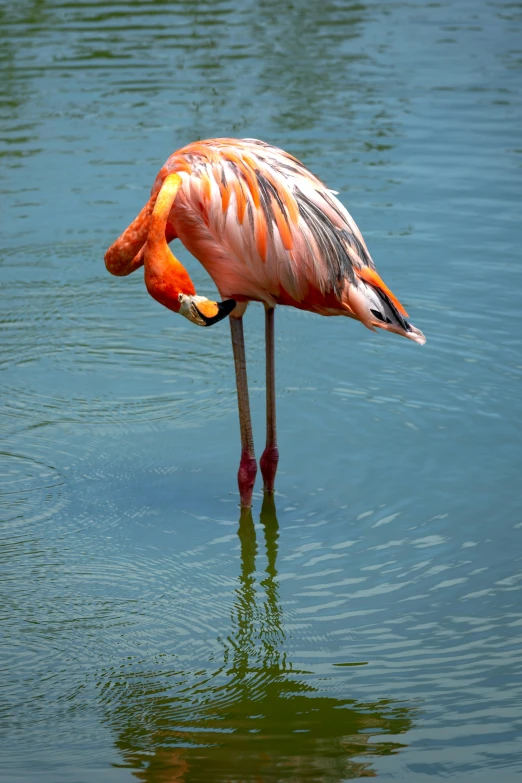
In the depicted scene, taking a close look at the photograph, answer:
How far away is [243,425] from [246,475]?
0.86ft

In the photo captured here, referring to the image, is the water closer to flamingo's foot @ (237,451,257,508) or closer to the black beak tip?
flamingo's foot @ (237,451,257,508)

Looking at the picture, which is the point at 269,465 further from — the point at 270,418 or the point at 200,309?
the point at 200,309

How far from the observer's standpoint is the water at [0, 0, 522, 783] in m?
4.23

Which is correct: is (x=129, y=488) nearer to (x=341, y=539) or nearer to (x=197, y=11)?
(x=341, y=539)

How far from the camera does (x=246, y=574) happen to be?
5363 millimetres

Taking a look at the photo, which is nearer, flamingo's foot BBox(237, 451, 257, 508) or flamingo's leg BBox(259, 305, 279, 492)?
flamingo's leg BBox(259, 305, 279, 492)

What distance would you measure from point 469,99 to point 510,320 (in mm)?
4906

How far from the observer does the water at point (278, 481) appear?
423 centimetres

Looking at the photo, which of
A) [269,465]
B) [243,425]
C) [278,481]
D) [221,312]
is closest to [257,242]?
[221,312]

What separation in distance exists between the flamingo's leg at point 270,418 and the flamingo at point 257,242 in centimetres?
15

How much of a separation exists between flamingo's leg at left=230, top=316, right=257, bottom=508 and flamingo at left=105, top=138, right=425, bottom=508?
0.57 feet

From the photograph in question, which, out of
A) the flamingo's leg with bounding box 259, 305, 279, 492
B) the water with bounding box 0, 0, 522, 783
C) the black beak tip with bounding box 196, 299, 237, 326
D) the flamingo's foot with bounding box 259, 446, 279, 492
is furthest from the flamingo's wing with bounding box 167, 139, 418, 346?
the water with bounding box 0, 0, 522, 783

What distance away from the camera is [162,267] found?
517cm

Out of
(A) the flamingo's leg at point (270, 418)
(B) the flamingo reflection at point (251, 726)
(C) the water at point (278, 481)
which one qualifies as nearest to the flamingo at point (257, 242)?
(A) the flamingo's leg at point (270, 418)
